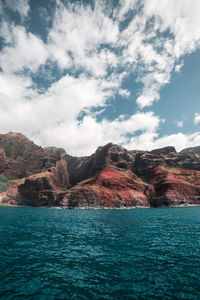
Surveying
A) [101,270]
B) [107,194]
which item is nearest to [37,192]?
[107,194]

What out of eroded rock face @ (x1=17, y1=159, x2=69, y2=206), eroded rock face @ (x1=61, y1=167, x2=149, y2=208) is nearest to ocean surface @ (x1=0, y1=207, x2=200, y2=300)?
eroded rock face @ (x1=61, y1=167, x2=149, y2=208)

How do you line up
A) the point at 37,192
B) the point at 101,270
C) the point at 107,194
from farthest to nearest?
the point at 37,192, the point at 107,194, the point at 101,270

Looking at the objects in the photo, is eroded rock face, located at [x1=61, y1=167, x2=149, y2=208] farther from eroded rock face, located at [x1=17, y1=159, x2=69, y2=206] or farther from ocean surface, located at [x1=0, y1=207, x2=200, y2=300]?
ocean surface, located at [x1=0, y1=207, x2=200, y2=300]

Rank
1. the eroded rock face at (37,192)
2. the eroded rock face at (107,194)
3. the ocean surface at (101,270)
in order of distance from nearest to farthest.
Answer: the ocean surface at (101,270) → the eroded rock face at (107,194) → the eroded rock face at (37,192)

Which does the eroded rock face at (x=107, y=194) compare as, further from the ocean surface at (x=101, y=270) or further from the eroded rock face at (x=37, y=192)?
the ocean surface at (x=101, y=270)

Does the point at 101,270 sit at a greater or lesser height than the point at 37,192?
lesser

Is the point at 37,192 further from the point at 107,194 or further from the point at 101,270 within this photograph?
the point at 101,270

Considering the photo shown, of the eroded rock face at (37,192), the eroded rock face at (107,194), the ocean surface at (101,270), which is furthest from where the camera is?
the eroded rock face at (37,192)

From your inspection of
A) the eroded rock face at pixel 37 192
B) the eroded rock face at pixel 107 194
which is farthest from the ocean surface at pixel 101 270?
the eroded rock face at pixel 37 192

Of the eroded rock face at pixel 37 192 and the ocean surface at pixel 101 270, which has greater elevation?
the eroded rock face at pixel 37 192

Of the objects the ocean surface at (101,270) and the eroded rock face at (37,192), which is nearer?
the ocean surface at (101,270)

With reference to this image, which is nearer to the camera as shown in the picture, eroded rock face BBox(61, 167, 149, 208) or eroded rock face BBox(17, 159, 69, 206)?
eroded rock face BBox(61, 167, 149, 208)

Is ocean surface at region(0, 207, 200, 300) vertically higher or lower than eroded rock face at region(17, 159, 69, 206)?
lower

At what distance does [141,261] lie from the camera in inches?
635
